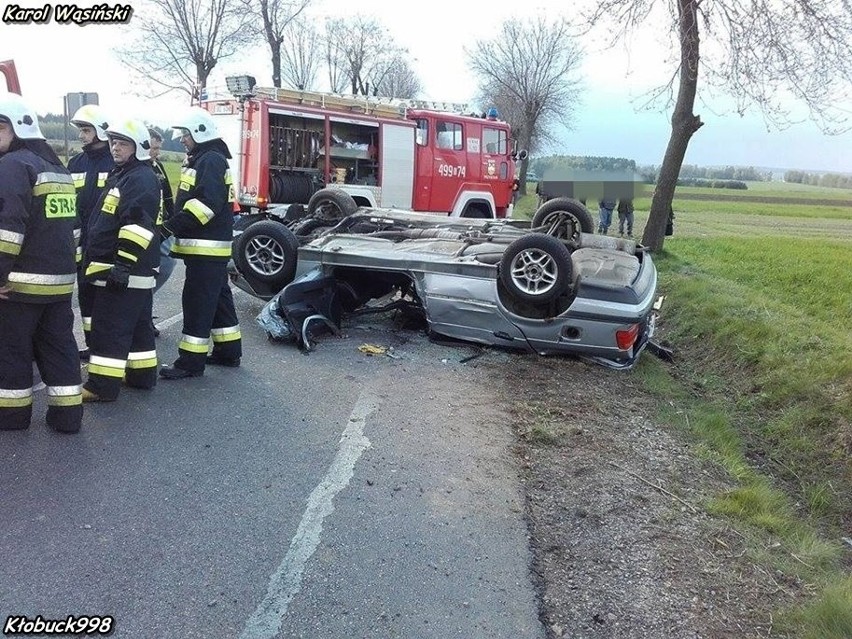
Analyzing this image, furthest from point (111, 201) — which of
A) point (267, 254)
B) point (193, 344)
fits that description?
point (267, 254)

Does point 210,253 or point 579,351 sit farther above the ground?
point 210,253

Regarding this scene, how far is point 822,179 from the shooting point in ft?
141

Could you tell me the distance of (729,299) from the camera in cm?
840

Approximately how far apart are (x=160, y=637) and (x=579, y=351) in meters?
4.24

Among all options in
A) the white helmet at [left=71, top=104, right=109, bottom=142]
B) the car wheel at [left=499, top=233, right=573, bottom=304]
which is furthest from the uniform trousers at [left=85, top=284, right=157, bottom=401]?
the car wheel at [left=499, top=233, right=573, bottom=304]

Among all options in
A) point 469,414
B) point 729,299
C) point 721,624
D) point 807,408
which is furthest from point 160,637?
point 729,299

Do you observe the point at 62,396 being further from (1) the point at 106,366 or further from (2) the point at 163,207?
(2) the point at 163,207

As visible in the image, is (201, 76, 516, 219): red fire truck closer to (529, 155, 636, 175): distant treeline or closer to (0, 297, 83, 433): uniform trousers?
(529, 155, 636, 175): distant treeline

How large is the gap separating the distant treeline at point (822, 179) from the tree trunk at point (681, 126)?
875 inches

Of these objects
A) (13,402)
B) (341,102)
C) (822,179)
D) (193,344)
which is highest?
(822,179)

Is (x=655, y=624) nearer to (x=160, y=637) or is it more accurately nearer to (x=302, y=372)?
(x=160, y=637)

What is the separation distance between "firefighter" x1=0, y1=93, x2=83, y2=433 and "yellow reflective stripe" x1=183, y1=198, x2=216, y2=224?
39.2 inches

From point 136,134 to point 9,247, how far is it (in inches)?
45.0

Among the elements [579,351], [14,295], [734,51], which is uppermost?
[734,51]
